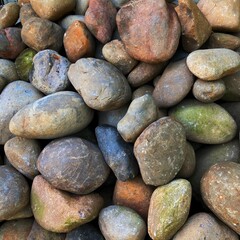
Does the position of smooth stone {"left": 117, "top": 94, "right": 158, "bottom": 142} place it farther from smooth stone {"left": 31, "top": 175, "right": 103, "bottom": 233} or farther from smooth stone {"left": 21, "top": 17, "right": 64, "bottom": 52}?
smooth stone {"left": 21, "top": 17, "right": 64, "bottom": 52}

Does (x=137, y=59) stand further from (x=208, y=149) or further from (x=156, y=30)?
(x=208, y=149)

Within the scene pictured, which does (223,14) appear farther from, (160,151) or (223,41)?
(160,151)

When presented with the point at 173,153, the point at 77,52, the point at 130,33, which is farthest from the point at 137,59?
the point at 173,153

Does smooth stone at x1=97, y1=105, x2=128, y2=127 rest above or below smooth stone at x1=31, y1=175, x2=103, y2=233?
above

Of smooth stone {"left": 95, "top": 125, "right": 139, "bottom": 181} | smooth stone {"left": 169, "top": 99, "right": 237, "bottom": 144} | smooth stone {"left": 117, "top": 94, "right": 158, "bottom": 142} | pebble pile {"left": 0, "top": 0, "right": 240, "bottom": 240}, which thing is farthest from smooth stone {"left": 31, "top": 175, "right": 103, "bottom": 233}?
smooth stone {"left": 169, "top": 99, "right": 237, "bottom": 144}

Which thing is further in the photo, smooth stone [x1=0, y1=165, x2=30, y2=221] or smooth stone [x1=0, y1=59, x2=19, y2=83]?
smooth stone [x1=0, y1=59, x2=19, y2=83]

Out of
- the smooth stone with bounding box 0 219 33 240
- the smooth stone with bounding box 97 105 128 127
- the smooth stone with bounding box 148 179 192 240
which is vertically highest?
the smooth stone with bounding box 97 105 128 127

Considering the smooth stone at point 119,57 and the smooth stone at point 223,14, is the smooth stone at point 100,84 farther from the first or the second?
the smooth stone at point 223,14
